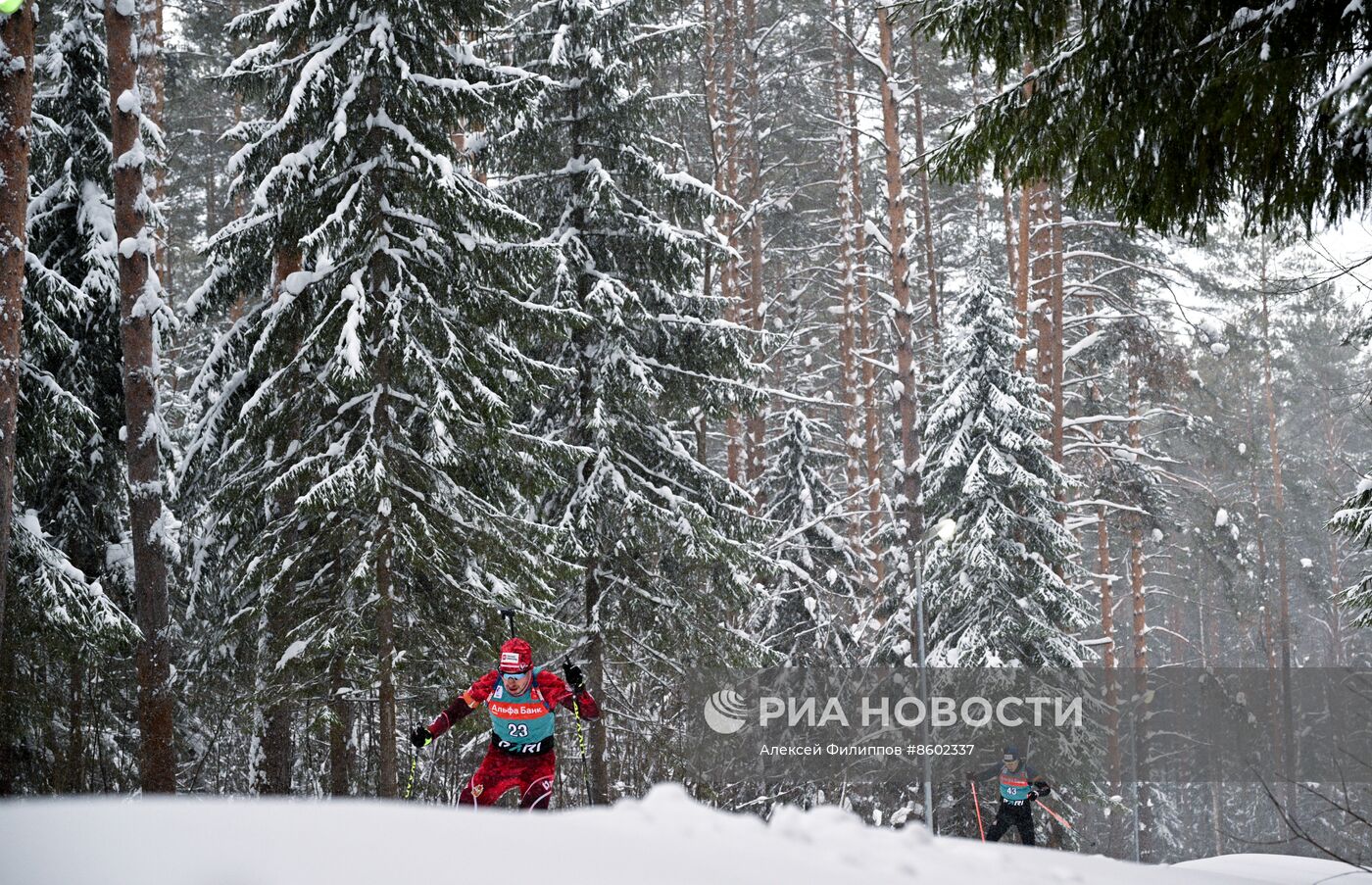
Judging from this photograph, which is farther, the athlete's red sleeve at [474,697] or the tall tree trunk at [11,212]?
the athlete's red sleeve at [474,697]

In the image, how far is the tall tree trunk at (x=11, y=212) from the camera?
7953 millimetres

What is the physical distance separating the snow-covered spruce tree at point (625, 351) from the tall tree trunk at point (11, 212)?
652 cm

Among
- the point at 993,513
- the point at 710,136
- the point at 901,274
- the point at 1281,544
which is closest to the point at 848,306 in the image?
the point at 901,274

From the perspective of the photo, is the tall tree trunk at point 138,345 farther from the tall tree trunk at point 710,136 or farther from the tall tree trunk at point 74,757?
the tall tree trunk at point 710,136

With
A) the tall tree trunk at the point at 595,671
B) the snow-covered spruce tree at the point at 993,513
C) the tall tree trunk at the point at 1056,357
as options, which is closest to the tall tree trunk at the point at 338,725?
the tall tree trunk at the point at 595,671

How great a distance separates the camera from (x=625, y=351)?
14.3 m

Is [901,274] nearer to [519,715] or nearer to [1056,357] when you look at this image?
[1056,357]

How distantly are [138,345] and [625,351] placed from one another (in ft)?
19.5

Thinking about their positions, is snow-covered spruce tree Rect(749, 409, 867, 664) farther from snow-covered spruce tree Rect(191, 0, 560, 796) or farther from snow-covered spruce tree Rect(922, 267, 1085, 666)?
snow-covered spruce tree Rect(191, 0, 560, 796)

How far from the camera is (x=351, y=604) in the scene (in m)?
10.3

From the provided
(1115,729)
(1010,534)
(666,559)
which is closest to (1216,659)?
(1115,729)

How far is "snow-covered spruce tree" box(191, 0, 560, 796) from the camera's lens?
10008 mm

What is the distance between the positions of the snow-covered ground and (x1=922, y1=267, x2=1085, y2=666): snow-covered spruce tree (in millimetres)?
15355

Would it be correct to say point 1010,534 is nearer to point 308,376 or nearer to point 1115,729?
point 1115,729
